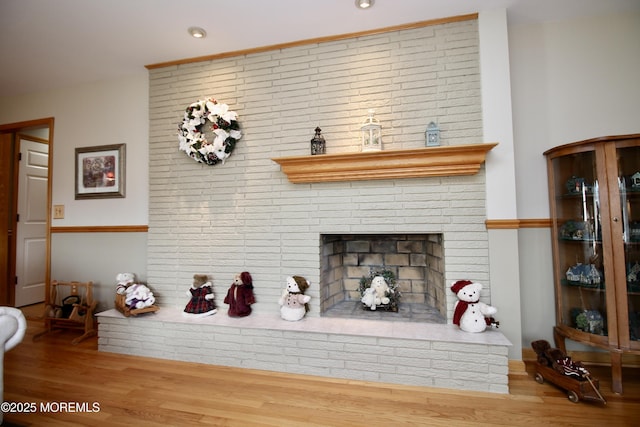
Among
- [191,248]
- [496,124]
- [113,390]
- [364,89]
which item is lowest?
[113,390]

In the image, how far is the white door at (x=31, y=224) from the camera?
11.7 ft

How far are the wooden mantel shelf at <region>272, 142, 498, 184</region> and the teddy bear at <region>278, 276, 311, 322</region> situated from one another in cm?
80

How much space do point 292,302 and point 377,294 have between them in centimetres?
70

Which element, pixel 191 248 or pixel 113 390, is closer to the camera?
pixel 113 390

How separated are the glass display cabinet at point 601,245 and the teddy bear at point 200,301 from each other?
2.58 metres

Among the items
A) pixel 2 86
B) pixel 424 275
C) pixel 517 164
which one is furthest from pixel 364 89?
pixel 2 86

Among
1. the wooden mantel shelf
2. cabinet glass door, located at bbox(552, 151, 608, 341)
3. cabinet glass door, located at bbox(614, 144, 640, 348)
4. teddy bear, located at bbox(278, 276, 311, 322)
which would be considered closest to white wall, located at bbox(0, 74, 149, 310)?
teddy bear, located at bbox(278, 276, 311, 322)

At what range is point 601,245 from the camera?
178cm

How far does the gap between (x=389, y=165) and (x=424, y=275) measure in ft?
3.59

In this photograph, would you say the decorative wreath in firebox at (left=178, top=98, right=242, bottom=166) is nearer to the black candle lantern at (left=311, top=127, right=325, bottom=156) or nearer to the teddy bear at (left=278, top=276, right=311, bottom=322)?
the black candle lantern at (left=311, top=127, right=325, bottom=156)

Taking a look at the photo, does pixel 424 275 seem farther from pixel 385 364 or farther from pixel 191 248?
pixel 191 248

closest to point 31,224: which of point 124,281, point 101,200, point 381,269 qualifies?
point 101,200

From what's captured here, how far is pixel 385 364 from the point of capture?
1844 millimetres

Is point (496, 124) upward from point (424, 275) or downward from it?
upward
